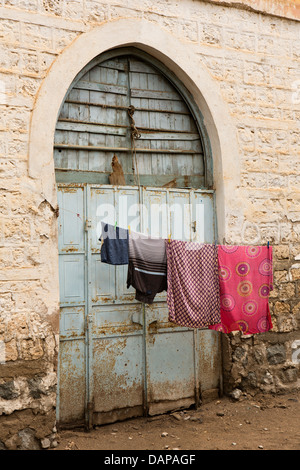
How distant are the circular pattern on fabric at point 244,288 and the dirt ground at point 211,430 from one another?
4.12 ft

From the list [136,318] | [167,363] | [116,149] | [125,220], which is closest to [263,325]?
A: [167,363]

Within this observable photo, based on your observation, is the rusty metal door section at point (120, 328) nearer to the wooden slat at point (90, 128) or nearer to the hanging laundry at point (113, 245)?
the hanging laundry at point (113, 245)

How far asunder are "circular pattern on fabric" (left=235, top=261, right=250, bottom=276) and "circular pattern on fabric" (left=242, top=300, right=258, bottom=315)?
0.30 m

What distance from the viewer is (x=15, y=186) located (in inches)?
161

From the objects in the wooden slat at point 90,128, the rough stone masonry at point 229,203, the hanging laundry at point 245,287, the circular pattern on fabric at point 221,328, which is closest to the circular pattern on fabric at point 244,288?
the hanging laundry at point 245,287

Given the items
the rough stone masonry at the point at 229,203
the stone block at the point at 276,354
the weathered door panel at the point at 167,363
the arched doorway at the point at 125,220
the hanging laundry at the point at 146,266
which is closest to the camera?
the rough stone masonry at the point at 229,203

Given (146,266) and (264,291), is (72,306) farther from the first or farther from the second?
(264,291)

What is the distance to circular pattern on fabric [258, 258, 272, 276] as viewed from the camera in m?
4.77

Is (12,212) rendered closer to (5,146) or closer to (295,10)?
(5,146)

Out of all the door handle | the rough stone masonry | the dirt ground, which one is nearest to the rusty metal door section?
the door handle

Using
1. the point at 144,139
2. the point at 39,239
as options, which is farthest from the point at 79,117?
the point at 39,239

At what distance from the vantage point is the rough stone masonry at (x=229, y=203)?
4.01 meters

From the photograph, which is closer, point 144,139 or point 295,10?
point 144,139

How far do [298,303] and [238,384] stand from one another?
1192 mm
